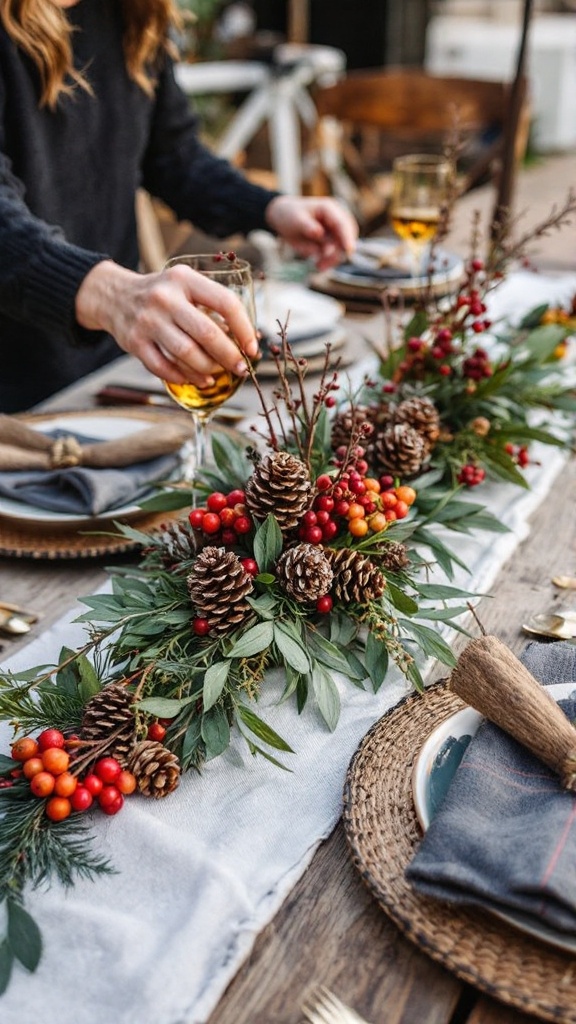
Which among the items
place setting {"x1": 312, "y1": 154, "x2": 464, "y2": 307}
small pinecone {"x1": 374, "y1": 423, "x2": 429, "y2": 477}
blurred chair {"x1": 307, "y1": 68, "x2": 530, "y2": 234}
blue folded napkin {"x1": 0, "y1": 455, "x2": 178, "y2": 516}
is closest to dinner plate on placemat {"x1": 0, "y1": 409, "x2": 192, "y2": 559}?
blue folded napkin {"x1": 0, "y1": 455, "x2": 178, "y2": 516}

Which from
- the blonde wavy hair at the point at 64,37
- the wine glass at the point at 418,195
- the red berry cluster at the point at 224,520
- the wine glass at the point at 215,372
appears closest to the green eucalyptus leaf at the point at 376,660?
the red berry cluster at the point at 224,520

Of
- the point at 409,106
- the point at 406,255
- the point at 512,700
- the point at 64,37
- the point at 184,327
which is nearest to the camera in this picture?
the point at 512,700

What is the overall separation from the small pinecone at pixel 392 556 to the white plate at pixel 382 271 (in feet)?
2.95

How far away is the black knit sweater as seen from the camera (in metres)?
1.43

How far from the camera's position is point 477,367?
3.31 feet

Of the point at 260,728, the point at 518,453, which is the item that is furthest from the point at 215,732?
the point at 518,453

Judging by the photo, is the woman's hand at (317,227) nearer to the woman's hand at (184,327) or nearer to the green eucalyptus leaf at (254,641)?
the woman's hand at (184,327)

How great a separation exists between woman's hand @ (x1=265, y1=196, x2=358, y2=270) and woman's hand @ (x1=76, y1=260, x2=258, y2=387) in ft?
2.22

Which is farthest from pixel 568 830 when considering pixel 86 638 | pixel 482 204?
pixel 482 204

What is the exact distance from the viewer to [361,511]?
0.72 m

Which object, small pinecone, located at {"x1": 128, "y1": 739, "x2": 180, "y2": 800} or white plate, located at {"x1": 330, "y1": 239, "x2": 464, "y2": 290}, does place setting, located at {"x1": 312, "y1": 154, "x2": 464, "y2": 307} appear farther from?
small pinecone, located at {"x1": 128, "y1": 739, "x2": 180, "y2": 800}

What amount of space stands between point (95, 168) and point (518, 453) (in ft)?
3.32

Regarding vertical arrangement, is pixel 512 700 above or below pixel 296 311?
above

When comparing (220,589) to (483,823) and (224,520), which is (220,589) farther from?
(483,823)
